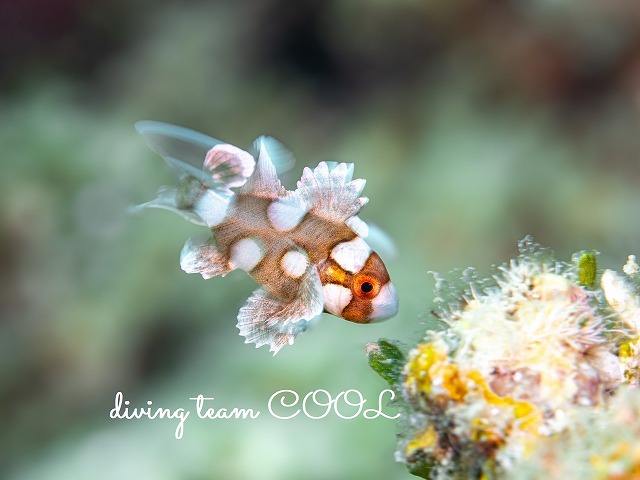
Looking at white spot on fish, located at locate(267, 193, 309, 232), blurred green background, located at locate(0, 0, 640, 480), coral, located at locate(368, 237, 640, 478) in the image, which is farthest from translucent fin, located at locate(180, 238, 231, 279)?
blurred green background, located at locate(0, 0, 640, 480)

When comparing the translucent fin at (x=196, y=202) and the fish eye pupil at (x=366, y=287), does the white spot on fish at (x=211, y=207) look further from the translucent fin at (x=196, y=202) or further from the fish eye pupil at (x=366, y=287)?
the fish eye pupil at (x=366, y=287)

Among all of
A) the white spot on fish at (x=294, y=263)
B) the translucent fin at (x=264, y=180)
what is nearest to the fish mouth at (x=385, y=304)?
the white spot on fish at (x=294, y=263)

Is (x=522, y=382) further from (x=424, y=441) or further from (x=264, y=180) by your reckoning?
(x=264, y=180)

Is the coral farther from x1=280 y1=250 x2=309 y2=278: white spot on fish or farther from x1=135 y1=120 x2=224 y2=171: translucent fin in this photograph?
x1=135 y1=120 x2=224 y2=171: translucent fin

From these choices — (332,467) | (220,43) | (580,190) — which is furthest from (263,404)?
(220,43)

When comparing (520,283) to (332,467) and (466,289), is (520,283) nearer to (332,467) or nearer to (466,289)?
(466,289)

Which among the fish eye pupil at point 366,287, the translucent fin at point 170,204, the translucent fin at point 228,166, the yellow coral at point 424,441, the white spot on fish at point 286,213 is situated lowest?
the yellow coral at point 424,441

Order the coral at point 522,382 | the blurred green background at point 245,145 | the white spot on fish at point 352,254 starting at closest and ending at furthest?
the coral at point 522,382
the white spot on fish at point 352,254
the blurred green background at point 245,145
